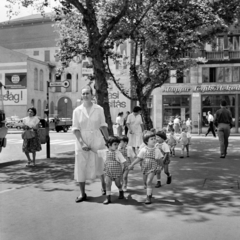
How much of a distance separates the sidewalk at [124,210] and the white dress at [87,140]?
1.55 feet

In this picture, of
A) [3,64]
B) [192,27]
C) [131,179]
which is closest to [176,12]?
[192,27]

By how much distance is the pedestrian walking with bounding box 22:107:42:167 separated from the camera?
1197 centimetres

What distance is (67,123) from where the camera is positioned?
142 ft

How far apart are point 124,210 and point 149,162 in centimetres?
104

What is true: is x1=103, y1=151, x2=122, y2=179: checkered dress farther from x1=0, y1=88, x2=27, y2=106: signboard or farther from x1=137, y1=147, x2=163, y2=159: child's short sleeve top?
x1=0, y1=88, x2=27, y2=106: signboard

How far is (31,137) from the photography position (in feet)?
39.3

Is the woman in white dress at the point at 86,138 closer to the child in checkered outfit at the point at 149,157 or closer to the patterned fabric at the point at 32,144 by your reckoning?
the child in checkered outfit at the point at 149,157

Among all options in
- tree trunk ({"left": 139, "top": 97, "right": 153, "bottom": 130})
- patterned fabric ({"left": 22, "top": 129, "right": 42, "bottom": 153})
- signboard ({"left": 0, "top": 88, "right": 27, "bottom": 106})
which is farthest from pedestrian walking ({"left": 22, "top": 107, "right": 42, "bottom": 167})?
signboard ({"left": 0, "top": 88, "right": 27, "bottom": 106})

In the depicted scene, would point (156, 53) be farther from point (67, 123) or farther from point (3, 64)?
point (3, 64)

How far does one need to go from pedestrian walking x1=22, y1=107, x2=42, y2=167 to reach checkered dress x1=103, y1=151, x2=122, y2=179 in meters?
5.49

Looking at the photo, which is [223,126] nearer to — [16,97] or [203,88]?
[203,88]

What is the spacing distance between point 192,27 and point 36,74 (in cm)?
4363

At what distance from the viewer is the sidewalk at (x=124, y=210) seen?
500 cm

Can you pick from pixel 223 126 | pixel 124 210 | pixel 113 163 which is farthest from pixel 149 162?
pixel 223 126
